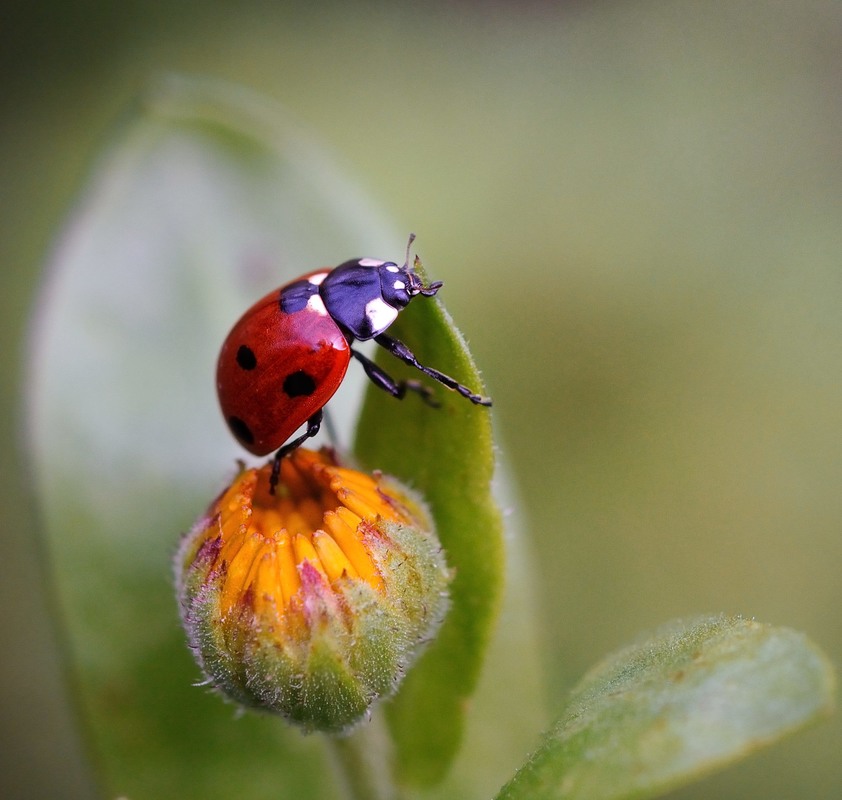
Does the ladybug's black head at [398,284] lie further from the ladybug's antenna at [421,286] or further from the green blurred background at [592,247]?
the green blurred background at [592,247]

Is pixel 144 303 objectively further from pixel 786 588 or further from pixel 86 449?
pixel 786 588

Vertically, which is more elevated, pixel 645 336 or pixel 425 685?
pixel 645 336

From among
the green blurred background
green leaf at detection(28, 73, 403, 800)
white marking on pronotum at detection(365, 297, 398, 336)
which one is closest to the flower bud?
white marking on pronotum at detection(365, 297, 398, 336)

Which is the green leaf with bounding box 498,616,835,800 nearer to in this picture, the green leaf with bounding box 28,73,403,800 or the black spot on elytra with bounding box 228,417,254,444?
the black spot on elytra with bounding box 228,417,254,444

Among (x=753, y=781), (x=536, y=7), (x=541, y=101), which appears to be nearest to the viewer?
(x=753, y=781)

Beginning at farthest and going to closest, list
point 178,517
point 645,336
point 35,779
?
point 645,336 < point 35,779 < point 178,517

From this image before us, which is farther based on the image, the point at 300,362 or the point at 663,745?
the point at 300,362

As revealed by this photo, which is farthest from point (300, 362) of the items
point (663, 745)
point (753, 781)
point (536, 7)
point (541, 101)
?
point (536, 7)
